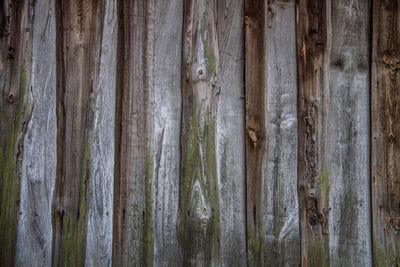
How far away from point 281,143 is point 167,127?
642 millimetres

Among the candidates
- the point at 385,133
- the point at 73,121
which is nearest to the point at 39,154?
the point at 73,121

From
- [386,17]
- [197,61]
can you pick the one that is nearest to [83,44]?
[197,61]

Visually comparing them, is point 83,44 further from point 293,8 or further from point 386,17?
point 386,17

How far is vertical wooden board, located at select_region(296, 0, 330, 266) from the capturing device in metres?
1.78

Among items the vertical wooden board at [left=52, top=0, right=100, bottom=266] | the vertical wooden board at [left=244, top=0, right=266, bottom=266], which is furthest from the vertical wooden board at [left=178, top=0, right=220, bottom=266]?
the vertical wooden board at [left=52, top=0, right=100, bottom=266]

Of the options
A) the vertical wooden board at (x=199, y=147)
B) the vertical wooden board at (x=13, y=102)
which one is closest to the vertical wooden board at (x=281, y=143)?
the vertical wooden board at (x=199, y=147)

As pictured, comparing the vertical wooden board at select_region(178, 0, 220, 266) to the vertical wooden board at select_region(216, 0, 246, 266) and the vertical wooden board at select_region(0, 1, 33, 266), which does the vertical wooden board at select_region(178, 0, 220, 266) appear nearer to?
the vertical wooden board at select_region(216, 0, 246, 266)

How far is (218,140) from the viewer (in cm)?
182

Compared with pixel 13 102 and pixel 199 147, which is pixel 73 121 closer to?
pixel 13 102

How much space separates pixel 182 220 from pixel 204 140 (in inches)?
18.0

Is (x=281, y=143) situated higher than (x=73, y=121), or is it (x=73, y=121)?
(x=73, y=121)

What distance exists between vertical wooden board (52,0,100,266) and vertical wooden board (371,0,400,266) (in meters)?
1.58

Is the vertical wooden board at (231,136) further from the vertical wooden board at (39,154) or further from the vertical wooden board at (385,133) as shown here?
the vertical wooden board at (39,154)

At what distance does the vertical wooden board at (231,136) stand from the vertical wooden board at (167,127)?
0.24m
